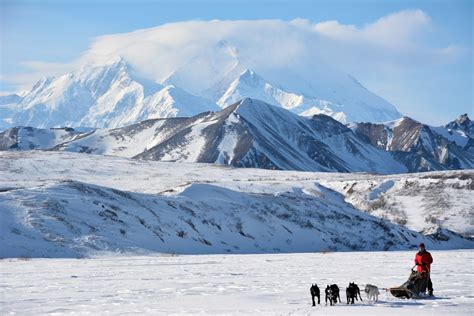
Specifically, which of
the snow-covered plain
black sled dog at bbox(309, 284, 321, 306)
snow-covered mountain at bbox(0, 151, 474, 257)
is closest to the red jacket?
the snow-covered plain

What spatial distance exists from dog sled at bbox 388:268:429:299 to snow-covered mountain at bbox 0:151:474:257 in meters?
29.1

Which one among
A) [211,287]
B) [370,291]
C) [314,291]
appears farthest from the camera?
[211,287]

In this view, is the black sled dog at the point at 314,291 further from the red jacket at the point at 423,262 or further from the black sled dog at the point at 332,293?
the red jacket at the point at 423,262

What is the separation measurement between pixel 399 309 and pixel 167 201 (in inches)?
1851

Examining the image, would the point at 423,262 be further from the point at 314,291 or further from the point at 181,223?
the point at 181,223

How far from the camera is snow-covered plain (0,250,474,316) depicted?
65.1 ft

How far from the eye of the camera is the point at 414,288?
2198cm

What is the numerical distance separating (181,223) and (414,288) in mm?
39150

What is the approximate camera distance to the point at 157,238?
5381cm

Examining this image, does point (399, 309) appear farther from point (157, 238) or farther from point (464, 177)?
point (464, 177)

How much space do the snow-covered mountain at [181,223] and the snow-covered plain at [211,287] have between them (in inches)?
493

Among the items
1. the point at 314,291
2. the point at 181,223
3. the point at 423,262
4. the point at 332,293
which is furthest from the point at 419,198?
the point at 314,291

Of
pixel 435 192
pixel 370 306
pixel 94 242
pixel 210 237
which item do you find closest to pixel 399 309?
pixel 370 306

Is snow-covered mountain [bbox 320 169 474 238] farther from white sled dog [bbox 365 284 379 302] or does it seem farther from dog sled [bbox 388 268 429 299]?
white sled dog [bbox 365 284 379 302]
